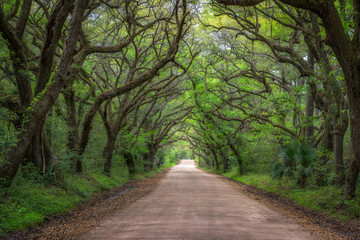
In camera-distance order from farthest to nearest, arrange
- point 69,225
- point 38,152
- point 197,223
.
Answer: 1. point 38,152
2. point 69,225
3. point 197,223

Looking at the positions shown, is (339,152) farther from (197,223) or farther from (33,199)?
(33,199)

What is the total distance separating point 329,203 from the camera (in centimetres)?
1007

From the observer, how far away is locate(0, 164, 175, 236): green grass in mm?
6932

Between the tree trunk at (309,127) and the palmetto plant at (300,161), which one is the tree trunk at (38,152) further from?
the tree trunk at (309,127)

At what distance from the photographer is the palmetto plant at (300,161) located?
1323 cm

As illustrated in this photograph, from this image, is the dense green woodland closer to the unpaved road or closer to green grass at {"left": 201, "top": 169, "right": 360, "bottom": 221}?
green grass at {"left": 201, "top": 169, "right": 360, "bottom": 221}

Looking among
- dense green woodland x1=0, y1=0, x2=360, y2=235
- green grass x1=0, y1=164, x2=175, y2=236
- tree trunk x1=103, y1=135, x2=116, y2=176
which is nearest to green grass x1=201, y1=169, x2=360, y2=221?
dense green woodland x1=0, y1=0, x2=360, y2=235

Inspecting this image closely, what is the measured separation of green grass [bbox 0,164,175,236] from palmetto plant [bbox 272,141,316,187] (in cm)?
876

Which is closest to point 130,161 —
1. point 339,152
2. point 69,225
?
point 339,152

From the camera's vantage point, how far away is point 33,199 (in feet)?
27.7

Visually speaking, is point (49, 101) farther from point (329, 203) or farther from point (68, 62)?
point (329, 203)

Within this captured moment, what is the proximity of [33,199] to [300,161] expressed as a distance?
1082 centimetres

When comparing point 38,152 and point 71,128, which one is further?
point 71,128

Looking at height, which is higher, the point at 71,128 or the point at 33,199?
the point at 71,128
